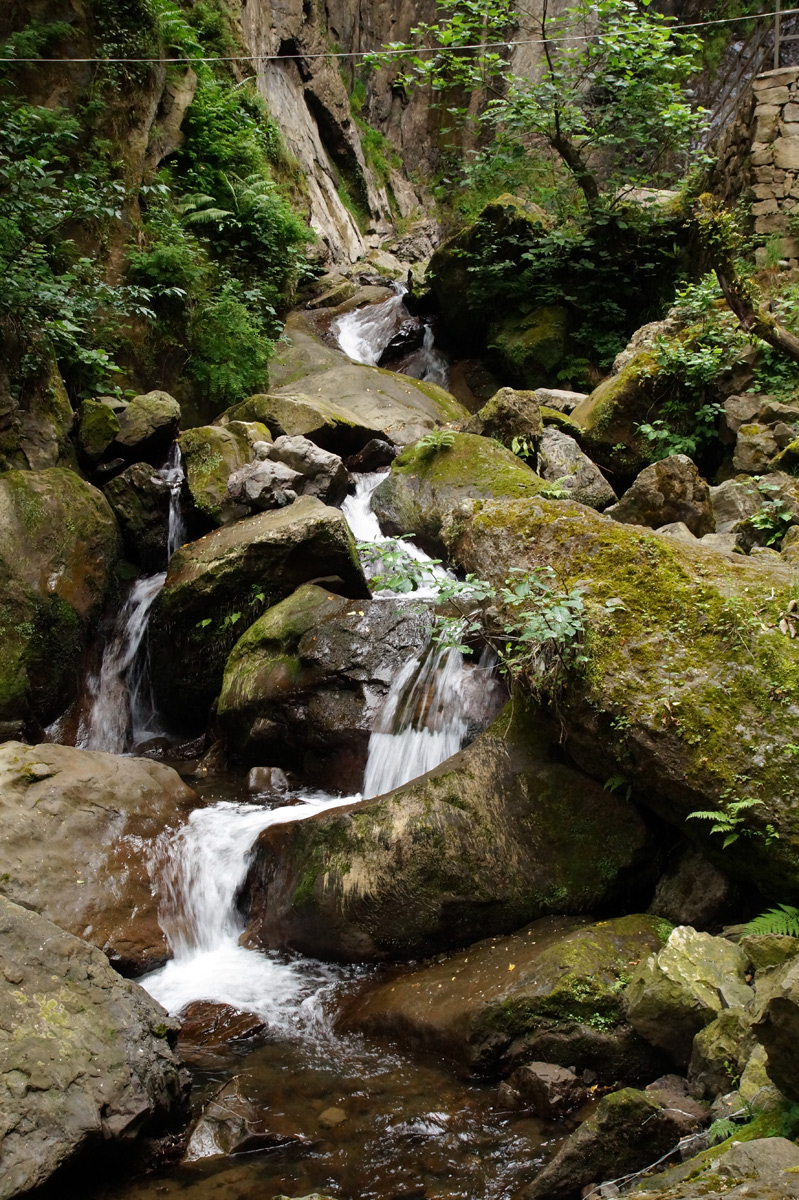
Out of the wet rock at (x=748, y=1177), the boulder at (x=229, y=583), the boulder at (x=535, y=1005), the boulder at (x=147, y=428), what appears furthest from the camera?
the boulder at (x=147, y=428)

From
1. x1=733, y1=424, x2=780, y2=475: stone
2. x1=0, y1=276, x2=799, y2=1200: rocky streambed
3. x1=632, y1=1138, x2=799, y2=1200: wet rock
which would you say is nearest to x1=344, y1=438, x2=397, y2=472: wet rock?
x1=0, y1=276, x2=799, y2=1200: rocky streambed

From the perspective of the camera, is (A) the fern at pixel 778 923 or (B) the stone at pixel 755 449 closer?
(A) the fern at pixel 778 923

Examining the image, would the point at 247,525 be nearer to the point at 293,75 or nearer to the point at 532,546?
the point at 532,546

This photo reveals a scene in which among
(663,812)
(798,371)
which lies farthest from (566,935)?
(798,371)

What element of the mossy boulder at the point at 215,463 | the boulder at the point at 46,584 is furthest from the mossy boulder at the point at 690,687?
the boulder at the point at 46,584

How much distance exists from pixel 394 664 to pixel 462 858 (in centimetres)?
245

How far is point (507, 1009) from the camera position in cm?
394

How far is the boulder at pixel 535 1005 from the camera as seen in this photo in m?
3.74

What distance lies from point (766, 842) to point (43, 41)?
38.2 ft

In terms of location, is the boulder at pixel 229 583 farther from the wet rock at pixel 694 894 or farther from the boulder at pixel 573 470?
the wet rock at pixel 694 894

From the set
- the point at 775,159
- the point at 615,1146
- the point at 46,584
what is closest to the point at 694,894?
the point at 615,1146

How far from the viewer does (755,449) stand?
8258 millimetres

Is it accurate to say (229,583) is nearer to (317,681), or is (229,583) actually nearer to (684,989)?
(317,681)

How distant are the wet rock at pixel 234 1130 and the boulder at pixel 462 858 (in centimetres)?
134
